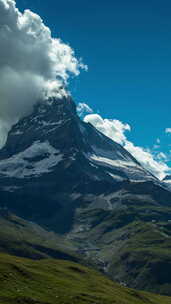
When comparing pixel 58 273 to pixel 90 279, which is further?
pixel 90 279

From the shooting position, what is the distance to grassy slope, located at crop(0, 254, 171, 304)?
118 m

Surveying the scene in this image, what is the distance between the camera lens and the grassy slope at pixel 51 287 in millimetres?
118312

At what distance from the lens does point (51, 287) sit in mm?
141125

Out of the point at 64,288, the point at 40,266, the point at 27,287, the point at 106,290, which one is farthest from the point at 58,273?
the point at 27,287

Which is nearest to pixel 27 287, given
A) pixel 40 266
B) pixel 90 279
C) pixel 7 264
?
pixel 7 264

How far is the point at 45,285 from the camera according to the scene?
141 meters

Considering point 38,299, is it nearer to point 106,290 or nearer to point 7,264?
point 7,264

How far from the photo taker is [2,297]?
109438 mm

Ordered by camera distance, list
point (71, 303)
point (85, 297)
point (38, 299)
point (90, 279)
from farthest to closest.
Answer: point (90, 279)
point (85, 297)
point (71, 303)
point (38, 299)

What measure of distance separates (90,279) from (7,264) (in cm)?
5275

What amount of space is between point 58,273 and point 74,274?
15.0 meters

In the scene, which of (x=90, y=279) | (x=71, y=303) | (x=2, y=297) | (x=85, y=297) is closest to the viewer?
(x=2, y=297)

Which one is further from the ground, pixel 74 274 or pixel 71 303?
pixel 74 274

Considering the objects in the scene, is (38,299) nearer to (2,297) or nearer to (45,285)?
(2,297)
